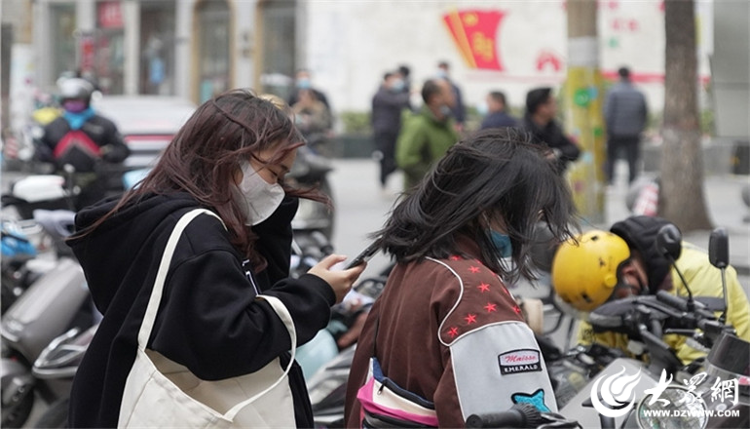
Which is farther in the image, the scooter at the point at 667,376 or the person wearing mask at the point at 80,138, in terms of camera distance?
the person wearing mask at the point at 80,138

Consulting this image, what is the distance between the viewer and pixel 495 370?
8.40 ft

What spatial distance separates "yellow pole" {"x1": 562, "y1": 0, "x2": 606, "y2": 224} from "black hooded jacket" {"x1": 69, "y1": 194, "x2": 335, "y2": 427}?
10476mm

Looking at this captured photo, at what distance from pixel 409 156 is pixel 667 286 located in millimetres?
7647

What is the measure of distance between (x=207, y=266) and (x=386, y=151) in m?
15.3

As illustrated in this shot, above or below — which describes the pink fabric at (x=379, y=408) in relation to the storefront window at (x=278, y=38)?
below

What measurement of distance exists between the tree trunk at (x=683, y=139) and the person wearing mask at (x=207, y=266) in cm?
959

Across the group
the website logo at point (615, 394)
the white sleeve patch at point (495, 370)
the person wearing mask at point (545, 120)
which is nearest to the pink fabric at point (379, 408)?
the white sleeve patch at point (495, 370)

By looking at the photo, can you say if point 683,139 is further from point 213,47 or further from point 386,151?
point 213,47

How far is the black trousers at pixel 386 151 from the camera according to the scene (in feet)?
58.0

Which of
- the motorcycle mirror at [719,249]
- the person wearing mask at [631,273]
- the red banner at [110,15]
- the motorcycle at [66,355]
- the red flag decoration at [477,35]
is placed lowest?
the motorcycle at [66,355]

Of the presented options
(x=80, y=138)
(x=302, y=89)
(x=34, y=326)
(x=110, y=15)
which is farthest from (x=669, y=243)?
(x=110, y=15)

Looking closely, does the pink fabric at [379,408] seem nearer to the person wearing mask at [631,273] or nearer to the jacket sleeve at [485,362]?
the jacket sleeve at [485,362]

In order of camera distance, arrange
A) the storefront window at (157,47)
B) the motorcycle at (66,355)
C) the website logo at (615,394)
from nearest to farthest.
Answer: the website logo at (615,394) < the motorcycle at (66,355) < the storefront window at (157,47)

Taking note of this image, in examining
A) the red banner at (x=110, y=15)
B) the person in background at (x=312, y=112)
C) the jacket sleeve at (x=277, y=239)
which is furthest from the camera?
the red banner at (x=110, y=15)
